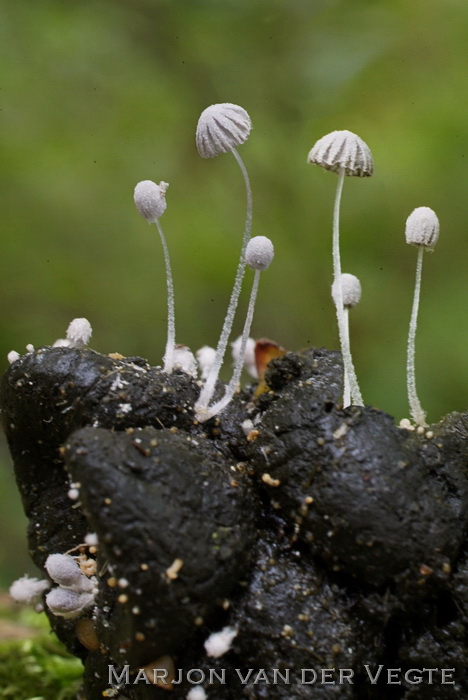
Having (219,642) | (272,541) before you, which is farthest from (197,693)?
(272,541)

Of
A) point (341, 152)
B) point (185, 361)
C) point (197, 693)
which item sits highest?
point (341, 152)

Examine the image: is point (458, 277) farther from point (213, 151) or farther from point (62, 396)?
point (62, 396)

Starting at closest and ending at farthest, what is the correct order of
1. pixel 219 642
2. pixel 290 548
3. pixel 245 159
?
1. pixel 219 642
2. pixel 290 548
3. pixel 245 159

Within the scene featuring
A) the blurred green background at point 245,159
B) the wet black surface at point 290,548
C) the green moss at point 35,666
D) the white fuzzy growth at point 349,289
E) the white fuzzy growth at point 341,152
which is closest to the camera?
the wet black surface at point 290,548

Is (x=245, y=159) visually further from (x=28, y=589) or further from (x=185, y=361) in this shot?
(x=28, y=589)

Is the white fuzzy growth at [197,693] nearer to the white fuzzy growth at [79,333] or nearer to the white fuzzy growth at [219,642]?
the white fuzzy growth at [219,642]

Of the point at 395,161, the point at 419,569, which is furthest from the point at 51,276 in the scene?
the point at 419,569

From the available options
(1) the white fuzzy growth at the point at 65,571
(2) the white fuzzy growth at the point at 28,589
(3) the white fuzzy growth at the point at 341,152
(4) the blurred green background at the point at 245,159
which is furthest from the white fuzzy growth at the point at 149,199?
(4) the blurred green background at the point at 245,159
